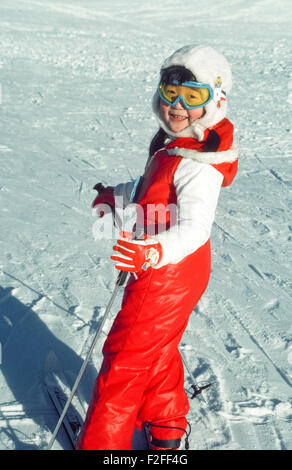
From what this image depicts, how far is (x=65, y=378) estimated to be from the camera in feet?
10.4

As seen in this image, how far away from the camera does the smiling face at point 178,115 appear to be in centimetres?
238

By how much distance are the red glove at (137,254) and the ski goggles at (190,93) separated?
26.1 inches

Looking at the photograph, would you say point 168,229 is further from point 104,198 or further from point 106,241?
point 106,241

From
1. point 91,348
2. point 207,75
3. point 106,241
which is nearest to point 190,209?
point 207,75

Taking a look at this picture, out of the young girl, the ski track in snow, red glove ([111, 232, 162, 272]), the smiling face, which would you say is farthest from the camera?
the ski track in snow

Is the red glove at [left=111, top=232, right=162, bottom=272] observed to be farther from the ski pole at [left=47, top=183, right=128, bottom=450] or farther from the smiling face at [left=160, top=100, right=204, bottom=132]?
the smiling face at [left=160, top=100, right=204, bottom=132]

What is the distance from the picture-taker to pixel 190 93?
7.74 feet

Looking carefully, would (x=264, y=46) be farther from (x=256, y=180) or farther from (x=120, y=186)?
(x=120, y=186)

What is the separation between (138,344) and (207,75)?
117cm

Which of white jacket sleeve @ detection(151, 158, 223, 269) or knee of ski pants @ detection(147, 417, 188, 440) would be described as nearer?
white jacket sleeve @ detection(151, 158, 223, 269)

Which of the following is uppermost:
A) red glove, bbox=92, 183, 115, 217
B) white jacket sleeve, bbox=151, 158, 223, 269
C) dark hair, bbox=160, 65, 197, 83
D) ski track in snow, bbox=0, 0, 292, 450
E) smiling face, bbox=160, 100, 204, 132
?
dark hair, bbox=160, 65, 197, 83

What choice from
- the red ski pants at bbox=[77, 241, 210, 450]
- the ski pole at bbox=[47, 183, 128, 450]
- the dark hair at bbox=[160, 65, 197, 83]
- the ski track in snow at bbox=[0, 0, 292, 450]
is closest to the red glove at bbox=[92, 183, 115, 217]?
the ski pole at bbox=[47, 183, 128, 450]

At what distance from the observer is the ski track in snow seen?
3076 millimetres
